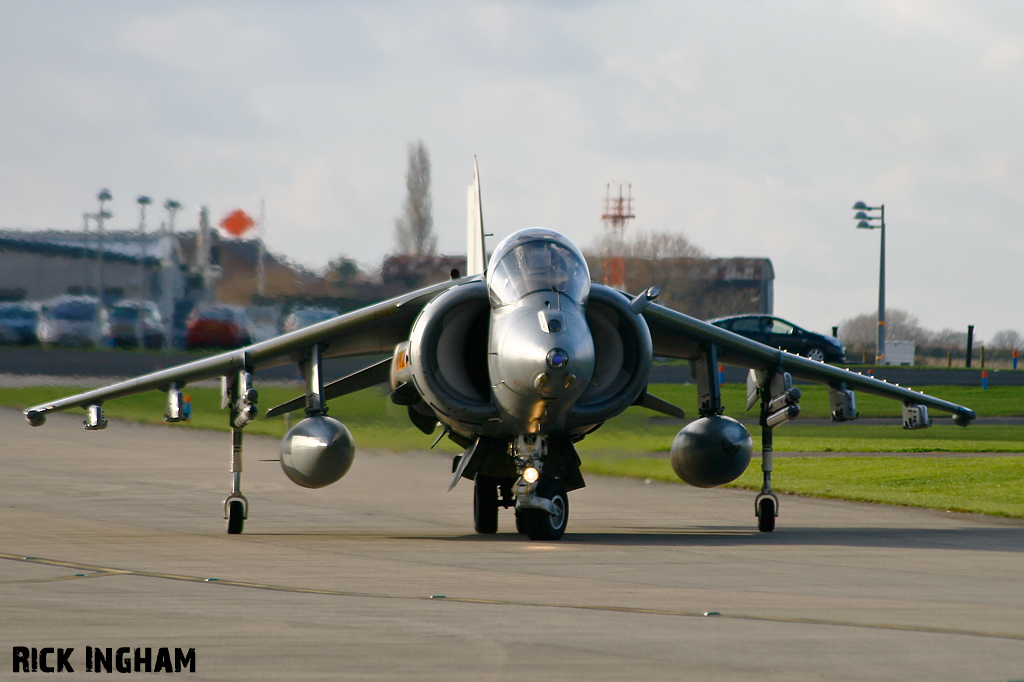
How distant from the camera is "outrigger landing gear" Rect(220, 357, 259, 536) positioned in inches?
602

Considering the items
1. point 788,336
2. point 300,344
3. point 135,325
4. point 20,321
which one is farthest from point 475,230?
point 788,336

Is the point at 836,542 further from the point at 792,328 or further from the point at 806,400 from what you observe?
the point at 792,328

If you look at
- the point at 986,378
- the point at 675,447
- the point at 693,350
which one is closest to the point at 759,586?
the point at 675,447

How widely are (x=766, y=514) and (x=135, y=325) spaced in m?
15.6

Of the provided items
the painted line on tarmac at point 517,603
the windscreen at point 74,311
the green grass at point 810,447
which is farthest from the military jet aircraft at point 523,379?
the windscreen at point 74,311

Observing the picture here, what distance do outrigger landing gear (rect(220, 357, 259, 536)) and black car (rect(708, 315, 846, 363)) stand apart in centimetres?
3200

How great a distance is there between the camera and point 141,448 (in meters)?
28.5

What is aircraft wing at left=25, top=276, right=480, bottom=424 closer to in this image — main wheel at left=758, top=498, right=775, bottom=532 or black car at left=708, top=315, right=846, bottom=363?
main wheel at left=758, top=498, right=775, bottom=532

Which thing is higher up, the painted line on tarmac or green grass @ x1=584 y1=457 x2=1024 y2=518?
the painted line on tarmac

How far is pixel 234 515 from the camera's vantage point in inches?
603

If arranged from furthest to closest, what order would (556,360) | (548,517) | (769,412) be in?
(769,412) < (548,517) < (556,360)

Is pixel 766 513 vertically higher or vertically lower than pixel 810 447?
higher

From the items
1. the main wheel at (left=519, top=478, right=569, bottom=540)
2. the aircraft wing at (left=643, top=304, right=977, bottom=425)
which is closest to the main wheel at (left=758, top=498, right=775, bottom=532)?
the aircraft wing at (left=643, top=304, right=977, bottom=425)

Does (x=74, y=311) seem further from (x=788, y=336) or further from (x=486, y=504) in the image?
(x=788, y=336)
